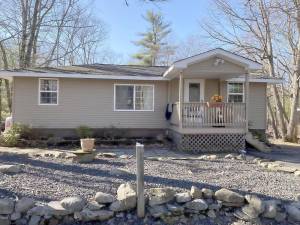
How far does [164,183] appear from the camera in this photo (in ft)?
21.9

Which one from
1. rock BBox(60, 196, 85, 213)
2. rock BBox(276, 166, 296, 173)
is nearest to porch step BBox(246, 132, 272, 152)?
rock BBox(276, 166, 296, 173)

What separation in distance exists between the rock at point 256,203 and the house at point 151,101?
6.75 meters

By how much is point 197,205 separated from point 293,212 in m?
1.61

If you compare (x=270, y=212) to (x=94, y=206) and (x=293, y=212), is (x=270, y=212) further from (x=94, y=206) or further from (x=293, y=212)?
(x=94, y=206)

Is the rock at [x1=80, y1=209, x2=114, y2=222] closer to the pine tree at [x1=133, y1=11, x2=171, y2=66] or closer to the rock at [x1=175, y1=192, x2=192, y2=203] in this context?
the rock at [x1=175, y1=192, x2=192, y2=203]

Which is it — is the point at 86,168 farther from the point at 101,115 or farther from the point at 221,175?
the point at 101,115

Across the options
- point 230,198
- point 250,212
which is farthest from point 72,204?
point 250,212

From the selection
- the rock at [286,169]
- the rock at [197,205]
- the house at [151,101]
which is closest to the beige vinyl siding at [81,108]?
the house at [151,101]

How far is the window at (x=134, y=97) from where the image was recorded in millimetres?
14578

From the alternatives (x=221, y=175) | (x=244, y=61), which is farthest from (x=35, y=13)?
(x=221, y=175)

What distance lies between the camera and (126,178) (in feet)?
23.3

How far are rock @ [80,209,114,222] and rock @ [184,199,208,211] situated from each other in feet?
4.24

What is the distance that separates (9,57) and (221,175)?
23638 mm

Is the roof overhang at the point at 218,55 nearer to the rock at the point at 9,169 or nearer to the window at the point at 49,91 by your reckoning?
the window at the point at 49,91
